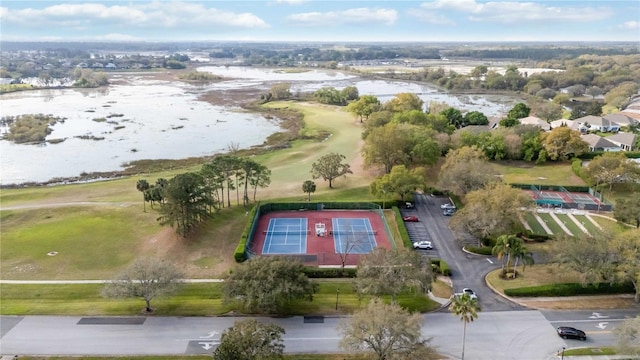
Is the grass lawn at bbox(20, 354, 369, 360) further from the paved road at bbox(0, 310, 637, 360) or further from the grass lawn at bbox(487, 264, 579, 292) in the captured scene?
the grass lawn at bbox(487, 264, 579, 292)

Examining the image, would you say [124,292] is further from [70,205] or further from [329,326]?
[70,205]

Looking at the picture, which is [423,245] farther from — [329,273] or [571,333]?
[571,333]

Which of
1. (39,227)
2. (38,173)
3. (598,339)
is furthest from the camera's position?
A: (38,173)

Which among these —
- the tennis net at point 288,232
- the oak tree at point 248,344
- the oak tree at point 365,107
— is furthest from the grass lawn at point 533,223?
the oak tree at point 365,107

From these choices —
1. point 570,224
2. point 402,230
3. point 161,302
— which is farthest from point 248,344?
point 570,224

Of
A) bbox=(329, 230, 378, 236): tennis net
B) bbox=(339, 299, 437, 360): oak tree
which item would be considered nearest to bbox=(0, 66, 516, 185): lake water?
bbox=(329, 230, 378, 236): tennis net

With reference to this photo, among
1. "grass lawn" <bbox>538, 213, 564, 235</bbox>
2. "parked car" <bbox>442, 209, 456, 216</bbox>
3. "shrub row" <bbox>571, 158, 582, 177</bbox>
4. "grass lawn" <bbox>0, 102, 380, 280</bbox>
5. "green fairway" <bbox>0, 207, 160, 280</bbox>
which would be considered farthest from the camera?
"shrub row" <bbox>571, 158, 582, 177</bbox>

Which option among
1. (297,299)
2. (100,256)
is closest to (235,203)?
(100,256)
